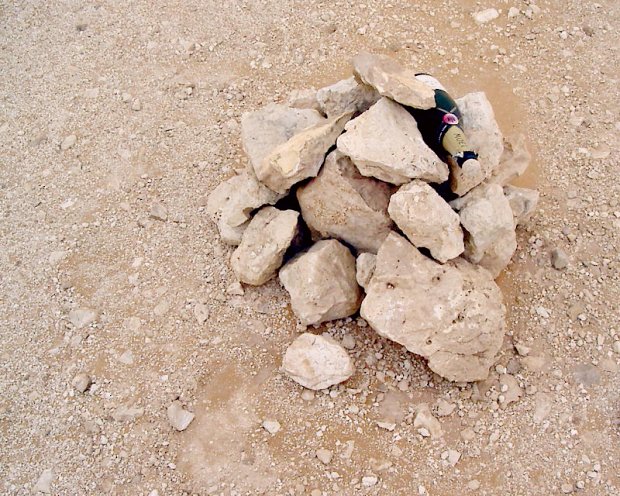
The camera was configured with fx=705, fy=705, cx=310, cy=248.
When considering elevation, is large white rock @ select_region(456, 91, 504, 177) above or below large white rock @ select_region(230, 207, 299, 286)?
above

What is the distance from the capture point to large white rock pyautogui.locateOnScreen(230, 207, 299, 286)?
4957 millimetres

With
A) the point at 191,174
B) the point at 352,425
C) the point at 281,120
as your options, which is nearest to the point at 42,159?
the point at 191,174

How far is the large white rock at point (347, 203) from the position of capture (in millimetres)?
4820

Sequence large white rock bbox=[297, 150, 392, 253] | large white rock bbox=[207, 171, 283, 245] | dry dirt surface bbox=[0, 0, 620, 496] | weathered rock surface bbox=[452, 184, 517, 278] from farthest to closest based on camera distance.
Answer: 1. large white rock bbox=[207, 171, 283, 245]
2. large white rock bbox=[297, 150, 392, 253]
3. weathered rock surface bbox=[452, 184, 517, 278]
4. dry dirt surface bbox=[0, 0, 620, 496]

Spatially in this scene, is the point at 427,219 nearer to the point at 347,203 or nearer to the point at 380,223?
the point at 380,223

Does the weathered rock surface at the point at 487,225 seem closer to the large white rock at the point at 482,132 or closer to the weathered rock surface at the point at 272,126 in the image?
the large white rock at the point at 482,132

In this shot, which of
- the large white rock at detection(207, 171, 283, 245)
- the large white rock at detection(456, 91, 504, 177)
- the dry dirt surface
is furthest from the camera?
the large white rock at detection(207, 171, 283, 245)

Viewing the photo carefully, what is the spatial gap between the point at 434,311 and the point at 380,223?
2.43 feet

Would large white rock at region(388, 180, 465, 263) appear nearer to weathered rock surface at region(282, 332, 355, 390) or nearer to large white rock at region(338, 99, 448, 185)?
large white rock at region(338, 99, 448, 185)

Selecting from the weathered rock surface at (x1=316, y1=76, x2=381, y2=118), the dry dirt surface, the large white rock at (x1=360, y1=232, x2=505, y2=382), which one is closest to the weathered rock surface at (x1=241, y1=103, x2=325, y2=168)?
the weathered rock surface at (x1=316, y1=76, x2=381, y2=118)

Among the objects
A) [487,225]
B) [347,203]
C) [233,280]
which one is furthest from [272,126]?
[487,225]

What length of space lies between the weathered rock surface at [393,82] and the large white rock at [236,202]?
107cm

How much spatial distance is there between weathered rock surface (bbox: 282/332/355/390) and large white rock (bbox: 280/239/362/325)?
8.6 inches

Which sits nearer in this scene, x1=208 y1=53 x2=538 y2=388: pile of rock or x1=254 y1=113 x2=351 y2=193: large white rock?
x1=208 y1=53 x2=538 y2=388: pile of rock
